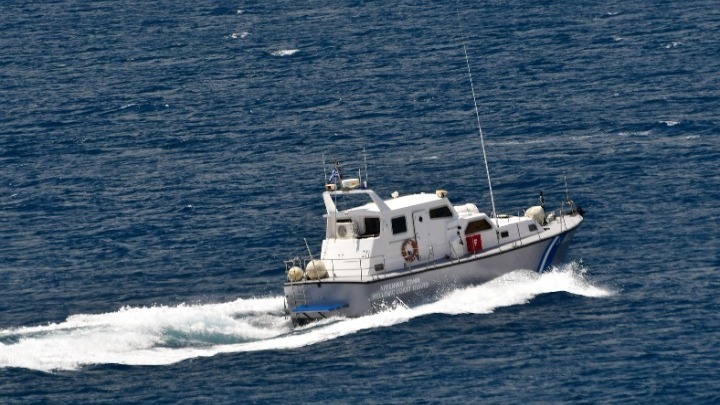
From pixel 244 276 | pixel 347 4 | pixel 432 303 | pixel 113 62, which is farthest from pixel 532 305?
pixel 347 4

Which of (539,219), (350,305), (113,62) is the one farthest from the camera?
(113,62)

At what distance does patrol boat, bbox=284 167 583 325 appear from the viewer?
242 feet

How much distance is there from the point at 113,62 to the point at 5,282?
182 ft

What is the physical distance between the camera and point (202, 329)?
72.7 metres

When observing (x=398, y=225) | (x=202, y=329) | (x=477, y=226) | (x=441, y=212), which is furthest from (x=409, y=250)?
(x=202, y=329)

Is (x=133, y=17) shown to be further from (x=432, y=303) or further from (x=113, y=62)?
→ (x=432, y=303)

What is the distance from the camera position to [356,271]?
74.8 metres

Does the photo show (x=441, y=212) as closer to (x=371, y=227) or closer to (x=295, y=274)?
(x=371, y=227)

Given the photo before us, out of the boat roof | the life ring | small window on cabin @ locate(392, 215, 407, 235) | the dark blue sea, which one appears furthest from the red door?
small window on cabin @ locate(392, 215, 407, 235)

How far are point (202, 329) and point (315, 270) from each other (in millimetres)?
5794

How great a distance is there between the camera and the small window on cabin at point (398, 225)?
248ft

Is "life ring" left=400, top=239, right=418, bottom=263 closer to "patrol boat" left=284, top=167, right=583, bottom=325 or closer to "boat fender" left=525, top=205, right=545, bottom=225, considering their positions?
"patrol boat" left=284, top=167, right=583, bottom=325

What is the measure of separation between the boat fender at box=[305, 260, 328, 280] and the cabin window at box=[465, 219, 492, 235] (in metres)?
7.52

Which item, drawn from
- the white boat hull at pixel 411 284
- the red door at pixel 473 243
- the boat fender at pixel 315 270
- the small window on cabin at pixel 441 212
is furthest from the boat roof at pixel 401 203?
the boat fender at pixel 315 270
